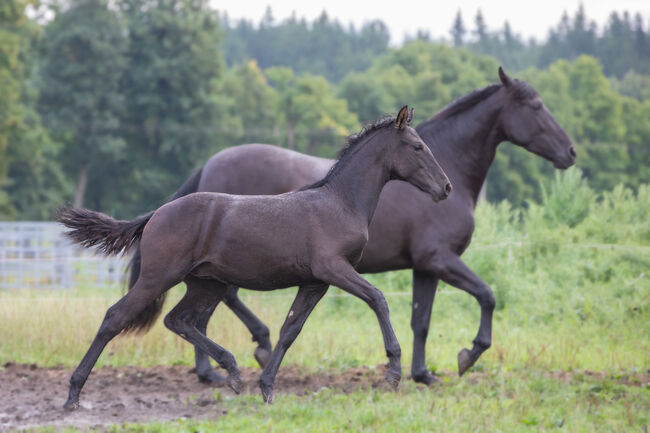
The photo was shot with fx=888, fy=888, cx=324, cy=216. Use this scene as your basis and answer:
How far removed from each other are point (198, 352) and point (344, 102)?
52793mm

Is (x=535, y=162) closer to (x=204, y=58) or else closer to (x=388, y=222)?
(x=204, y=58)

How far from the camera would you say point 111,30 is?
44.9 metres

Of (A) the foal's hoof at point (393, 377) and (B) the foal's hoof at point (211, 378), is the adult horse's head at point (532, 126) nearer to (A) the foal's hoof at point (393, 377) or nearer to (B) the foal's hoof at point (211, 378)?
(A) the foal's hoof at point (393, 377)

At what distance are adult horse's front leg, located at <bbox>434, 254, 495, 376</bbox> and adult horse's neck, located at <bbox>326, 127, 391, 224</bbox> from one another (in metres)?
1.47

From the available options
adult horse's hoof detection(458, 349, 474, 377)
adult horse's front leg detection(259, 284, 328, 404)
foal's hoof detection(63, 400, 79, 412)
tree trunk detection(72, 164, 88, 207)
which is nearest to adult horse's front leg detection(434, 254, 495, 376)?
adult horse's hoof detection(458, 349, 474, 377)

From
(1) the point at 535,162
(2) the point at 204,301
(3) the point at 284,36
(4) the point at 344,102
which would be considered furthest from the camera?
(3) the point at 284,36

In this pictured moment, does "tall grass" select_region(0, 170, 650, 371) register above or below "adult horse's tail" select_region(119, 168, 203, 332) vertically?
below

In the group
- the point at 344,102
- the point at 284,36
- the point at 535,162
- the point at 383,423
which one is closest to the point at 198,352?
the point at 383,423

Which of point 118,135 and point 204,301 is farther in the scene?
point 118,135

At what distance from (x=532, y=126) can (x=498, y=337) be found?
2.69 metres

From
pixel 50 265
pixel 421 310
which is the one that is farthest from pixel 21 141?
pixel 421 310

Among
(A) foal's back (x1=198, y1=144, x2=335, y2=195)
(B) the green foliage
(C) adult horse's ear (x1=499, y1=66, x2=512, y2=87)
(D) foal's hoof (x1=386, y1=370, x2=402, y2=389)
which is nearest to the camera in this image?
(D) foal's hoof (x1=386, y1=370, x2=402, y2=389)

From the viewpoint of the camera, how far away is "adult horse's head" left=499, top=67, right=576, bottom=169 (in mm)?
8070

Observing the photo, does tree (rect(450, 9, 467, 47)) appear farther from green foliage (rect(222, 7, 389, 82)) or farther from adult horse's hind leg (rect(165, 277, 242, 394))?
adult horse's hind leg (rect(165, 277, 242, 394))
